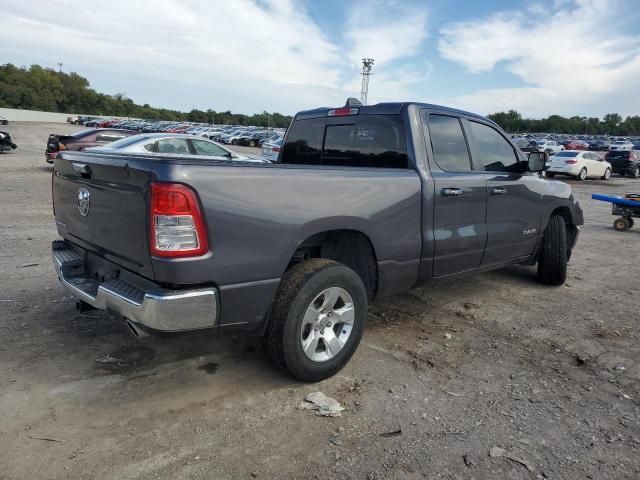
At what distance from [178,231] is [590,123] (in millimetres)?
160668

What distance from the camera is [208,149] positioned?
1345 centimetres

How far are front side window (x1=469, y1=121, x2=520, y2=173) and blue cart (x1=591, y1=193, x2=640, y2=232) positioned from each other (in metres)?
6.13

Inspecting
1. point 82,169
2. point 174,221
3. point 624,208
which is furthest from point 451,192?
point 624,208

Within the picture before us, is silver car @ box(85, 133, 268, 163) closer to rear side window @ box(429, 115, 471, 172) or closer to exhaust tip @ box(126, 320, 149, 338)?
rear side window @ box(429, 115, 471, 172)

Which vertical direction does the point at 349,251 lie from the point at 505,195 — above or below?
below

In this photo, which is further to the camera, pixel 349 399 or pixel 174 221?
pixel 349 399

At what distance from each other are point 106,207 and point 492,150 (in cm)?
356

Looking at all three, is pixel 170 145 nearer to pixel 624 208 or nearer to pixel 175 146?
pixel 175 146

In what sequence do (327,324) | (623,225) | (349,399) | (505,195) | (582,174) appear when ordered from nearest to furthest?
1. (349,399)
2. (327,324)
3. (505,195)
4. (623,225)
5. (582,174)

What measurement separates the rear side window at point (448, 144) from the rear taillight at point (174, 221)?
223 cm

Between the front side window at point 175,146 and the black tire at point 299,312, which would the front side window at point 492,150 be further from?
the front side window at point 175,146

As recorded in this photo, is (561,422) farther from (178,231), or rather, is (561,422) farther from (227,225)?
(178,231)

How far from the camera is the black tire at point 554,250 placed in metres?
5.49

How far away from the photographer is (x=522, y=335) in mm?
4266
